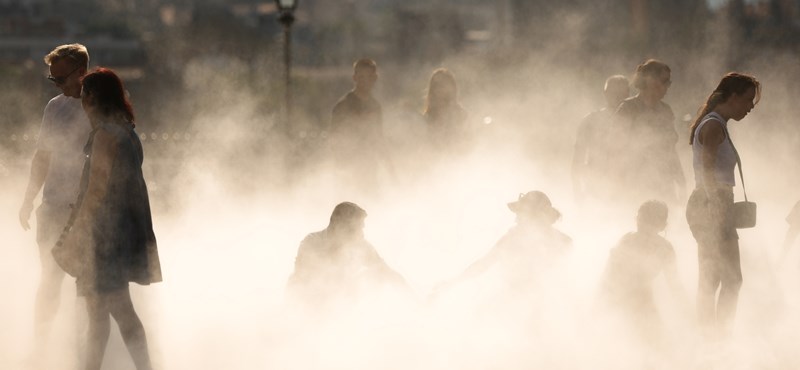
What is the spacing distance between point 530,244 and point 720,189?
A: 1.08 m

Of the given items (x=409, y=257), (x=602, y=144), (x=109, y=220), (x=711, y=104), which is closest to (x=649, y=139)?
(x=602, y=144)

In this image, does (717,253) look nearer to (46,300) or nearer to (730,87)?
(730,87)

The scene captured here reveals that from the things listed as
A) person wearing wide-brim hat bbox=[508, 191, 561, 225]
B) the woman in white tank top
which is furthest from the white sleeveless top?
person wearing wide-brim hat bbox=[508, 191, 561, 225]

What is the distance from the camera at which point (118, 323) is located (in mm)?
6219

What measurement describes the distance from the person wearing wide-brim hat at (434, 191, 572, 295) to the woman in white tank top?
75 centimetres

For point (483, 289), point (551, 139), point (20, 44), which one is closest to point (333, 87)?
point (20, 44)

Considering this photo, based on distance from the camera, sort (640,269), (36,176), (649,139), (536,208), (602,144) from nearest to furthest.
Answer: (36,176), (640,269), (536,208), (649,139), (602,144)

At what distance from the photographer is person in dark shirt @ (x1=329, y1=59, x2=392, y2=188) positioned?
35.9ft

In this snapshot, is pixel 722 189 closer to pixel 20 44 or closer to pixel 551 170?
pixel 551 170

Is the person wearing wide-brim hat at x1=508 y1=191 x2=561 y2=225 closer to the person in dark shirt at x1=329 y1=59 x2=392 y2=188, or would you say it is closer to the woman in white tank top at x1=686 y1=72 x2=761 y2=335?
the woman in white tank top at x1=686 y1=72 x2=761 y2=335

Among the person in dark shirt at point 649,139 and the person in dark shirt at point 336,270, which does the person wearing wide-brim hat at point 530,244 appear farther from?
the person in dark shirt at point 649,139

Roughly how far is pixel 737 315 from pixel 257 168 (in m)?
13.9

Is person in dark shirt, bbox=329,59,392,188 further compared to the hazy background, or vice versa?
person in dark shirt, bbox=329,59,392,188

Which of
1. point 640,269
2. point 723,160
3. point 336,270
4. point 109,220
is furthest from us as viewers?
point 336,270
